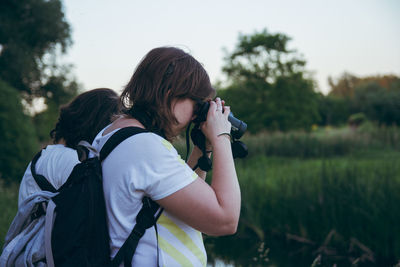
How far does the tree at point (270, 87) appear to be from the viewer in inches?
Answer: 1092

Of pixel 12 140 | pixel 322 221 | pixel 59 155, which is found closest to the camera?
pixel 59 155

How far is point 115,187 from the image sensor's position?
3.86 feet

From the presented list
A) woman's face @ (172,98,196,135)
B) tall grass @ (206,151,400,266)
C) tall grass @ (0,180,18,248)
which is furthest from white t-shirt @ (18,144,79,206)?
tall grass @ (206,151,400,266)

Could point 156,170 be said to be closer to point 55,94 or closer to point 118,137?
point 118,137

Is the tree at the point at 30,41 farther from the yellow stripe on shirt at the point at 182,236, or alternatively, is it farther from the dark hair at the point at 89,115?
the yellow stripe on shirt at the point at 182,236

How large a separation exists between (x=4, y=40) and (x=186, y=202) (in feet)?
59.4

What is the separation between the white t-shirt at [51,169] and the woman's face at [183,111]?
0.91 m

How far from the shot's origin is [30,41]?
17.2 m

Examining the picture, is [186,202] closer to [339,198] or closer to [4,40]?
[339,198]

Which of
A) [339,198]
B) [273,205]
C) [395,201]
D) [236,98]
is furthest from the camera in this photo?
[236,98]

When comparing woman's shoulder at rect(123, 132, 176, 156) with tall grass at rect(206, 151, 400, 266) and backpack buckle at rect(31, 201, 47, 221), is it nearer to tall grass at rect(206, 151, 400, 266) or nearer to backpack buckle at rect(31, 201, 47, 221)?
backpack buckle at rect(31, 201, 47, 221)

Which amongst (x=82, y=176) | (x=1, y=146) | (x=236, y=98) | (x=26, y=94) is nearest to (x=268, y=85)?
(x=236, y=98)

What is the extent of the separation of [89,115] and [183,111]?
1197mm

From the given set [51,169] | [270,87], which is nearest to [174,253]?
Result: [51,169]
